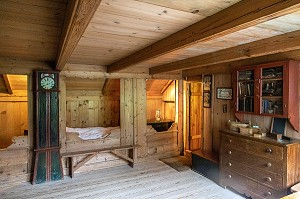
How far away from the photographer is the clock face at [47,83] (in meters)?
3.59

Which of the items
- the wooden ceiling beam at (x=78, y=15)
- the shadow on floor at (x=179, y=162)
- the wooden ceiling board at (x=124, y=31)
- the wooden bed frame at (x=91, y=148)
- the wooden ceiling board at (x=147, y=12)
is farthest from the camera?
the shadow on floor at (x=179, y=162)

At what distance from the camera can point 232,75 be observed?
3.54m

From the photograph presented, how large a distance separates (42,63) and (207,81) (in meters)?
3.26

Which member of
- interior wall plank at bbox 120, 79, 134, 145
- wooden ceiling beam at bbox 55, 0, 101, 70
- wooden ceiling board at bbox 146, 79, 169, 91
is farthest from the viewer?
wooden ceiling board at bbox 146, 79, 169, 91

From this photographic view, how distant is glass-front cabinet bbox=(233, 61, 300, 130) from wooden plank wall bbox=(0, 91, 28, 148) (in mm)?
5011

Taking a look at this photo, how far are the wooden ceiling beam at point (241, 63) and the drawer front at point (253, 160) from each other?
141 cm

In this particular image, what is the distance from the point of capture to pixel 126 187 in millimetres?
3426

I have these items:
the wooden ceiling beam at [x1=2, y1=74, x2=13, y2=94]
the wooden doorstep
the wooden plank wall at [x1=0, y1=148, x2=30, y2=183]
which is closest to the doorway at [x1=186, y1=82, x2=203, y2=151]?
the wooden doorstep

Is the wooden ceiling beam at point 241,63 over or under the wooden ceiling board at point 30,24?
under

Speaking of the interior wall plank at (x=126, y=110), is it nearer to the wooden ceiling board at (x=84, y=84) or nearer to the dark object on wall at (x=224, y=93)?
the wooden ceiling board at (x=84, y=84)

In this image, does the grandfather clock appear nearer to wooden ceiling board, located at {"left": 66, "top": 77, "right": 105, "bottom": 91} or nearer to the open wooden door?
wooden ceiling board, located at {"left": 66, "top": 77, "right": 105, "bottom": 91}

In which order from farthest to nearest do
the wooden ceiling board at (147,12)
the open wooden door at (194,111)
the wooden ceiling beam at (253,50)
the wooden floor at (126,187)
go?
the open wooden door at (194,111)
the wooden floor at (126,187)
the wooden ceiling beam at (253,50)
the wooden ceiling board at (147,12)

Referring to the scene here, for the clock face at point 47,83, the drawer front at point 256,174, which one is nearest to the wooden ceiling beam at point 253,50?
the drawer front at point 256,174

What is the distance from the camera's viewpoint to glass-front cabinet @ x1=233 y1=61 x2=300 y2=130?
2.69 m
